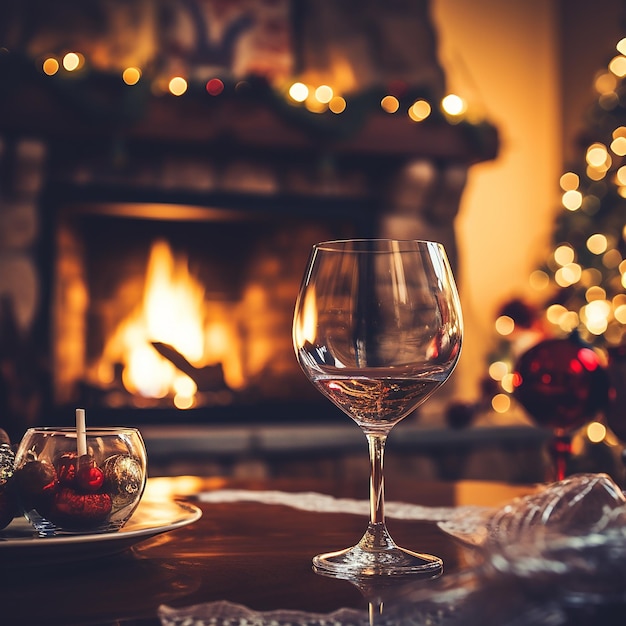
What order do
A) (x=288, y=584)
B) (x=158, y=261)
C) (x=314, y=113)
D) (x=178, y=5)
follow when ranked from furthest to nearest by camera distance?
1. (x=178, y=5)
2. (x=158, y=261)
3. (x=314, y=113)
4. (x=288, y=584)

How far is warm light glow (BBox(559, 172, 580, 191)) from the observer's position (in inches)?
153

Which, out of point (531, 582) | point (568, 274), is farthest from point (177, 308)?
point (531, 582)

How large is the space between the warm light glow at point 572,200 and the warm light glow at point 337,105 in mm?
1319

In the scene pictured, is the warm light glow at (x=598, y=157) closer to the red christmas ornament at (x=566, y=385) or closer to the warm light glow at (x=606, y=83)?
the warm light glow at (x=606, y=83)

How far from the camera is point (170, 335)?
3078mm

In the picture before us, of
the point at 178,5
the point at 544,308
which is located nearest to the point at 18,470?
the point at 178,5

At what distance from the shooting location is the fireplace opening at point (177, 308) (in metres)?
2.94

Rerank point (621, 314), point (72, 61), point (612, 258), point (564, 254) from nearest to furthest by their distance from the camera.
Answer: point (72, 61), point (621, 314), point (612, 258), point (564, 254)

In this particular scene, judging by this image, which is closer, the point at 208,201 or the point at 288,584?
the point at 288,584

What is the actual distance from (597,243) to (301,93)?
1.46 m

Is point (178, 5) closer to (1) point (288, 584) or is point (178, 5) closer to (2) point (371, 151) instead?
(2) point (371, 151)

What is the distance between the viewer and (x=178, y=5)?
333 centimetres

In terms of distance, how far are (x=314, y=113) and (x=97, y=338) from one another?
102 cm

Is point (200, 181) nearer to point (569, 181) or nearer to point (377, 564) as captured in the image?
point (569, 181)
